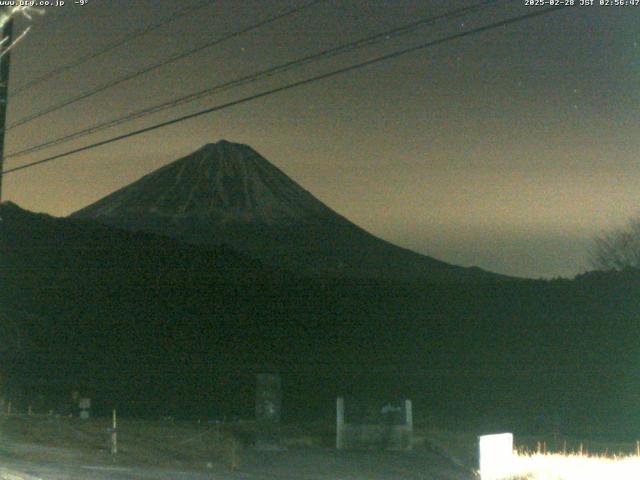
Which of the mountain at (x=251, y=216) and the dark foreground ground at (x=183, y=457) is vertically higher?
the mountain at (x=251, y=216)

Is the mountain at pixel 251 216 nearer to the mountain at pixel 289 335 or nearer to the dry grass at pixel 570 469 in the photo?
the mountain at pixel 289 335

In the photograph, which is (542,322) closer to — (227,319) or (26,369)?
(227,319)

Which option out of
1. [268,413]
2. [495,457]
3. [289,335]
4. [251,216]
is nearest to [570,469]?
[495,457]

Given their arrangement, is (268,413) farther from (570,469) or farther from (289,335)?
(289,335)

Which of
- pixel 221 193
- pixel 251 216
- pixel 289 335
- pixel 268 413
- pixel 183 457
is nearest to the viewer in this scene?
pixel 183 457

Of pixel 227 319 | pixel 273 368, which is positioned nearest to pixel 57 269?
pixel 227 319

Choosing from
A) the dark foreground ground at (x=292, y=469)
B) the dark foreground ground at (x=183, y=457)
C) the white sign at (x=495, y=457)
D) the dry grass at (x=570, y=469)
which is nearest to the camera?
the dark foreground ground at (x=292, y=469)

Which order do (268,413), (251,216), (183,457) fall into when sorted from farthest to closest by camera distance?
1. (251,216)
2. (268,413)
3. (183,457)

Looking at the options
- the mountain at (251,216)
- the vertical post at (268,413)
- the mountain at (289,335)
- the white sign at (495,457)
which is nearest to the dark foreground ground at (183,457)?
the vertical post at (268,413)

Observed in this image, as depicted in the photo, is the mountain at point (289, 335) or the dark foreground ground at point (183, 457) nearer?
the dark foreground ground at point (183, 457)
